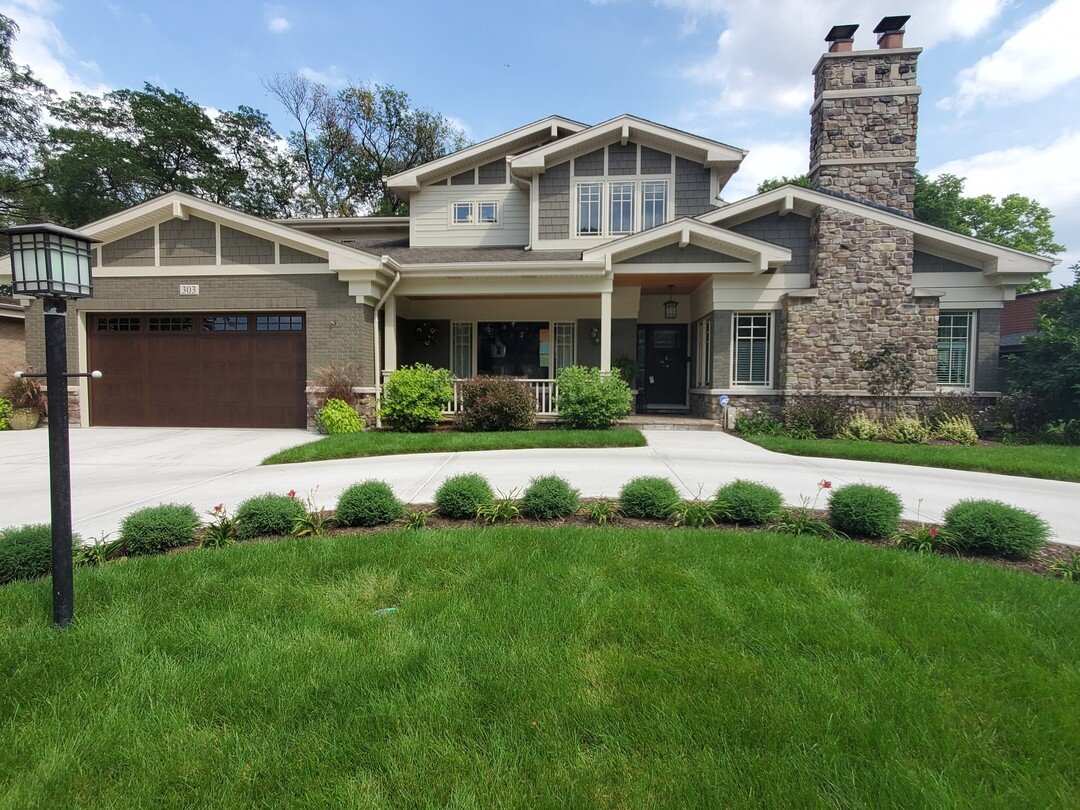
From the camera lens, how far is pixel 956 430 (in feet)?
34.4

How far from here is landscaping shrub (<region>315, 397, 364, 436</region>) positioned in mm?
10398

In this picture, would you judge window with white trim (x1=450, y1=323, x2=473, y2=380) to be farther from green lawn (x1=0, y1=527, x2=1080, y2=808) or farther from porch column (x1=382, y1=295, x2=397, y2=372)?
green lawn (x1=0, y1=527, x2=1080, y2=808)

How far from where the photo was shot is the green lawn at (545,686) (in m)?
1.87

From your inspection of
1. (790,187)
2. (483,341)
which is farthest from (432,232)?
(790,187)

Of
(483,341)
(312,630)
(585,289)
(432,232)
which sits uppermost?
(432,232)

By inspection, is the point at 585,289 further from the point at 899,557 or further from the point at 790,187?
the point at 899,557

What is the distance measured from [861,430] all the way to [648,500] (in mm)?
7897

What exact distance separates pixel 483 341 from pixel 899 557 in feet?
38.3

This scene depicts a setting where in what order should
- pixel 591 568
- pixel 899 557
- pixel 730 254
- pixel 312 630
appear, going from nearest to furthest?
1. pixel 312 630
2. pixel 591 568
3. pixel 899 557
4. pixel 730 254

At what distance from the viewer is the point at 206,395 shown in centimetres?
1155

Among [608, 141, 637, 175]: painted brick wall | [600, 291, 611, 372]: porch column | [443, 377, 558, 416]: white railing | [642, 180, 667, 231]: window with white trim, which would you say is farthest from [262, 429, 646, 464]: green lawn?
[608, 141, 637, 175]: painted brick wall

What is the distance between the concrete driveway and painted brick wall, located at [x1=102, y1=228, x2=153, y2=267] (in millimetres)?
3971

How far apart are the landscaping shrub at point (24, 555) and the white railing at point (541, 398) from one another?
7.71 m

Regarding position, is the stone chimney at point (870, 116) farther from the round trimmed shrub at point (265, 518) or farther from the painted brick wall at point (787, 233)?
the round trimmed shrub at point (265, 518)
